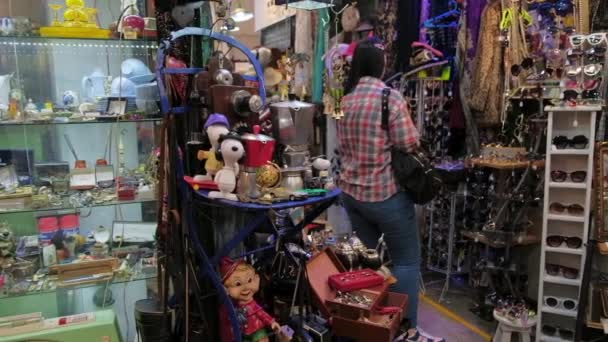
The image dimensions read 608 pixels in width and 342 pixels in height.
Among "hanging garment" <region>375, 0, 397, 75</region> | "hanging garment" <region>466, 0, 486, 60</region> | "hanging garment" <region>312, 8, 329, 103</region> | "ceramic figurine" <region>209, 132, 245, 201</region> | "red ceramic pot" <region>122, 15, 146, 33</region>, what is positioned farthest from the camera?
"hanging garment" <region>312, 8, 329, 103</region>

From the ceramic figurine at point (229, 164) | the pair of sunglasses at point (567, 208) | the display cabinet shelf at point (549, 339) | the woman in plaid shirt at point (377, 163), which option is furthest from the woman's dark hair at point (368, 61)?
the display cabinet shelf at point (549, 339)

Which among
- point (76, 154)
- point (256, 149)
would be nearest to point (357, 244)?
point (256, 149)

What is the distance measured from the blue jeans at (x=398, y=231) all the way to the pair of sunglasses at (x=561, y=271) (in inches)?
33.1

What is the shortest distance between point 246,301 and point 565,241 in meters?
1.85

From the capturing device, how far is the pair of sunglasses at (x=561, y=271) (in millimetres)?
2543

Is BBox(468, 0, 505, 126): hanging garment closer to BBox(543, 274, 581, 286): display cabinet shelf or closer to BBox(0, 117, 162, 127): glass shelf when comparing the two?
BBox(543, 274, 581, 286): display cabinet shelf

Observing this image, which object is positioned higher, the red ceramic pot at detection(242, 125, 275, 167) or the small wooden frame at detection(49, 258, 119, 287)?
the red ceramic pot at detection(242, 125, 275, 167)

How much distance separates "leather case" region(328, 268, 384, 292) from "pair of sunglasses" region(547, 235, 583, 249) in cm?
114

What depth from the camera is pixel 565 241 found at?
101 inches

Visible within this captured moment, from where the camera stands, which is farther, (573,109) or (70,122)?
(573,109)

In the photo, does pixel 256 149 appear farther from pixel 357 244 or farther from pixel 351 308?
pixel 357 244

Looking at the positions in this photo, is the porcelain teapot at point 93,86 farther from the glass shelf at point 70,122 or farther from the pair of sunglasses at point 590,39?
the pair of sunglasses at point 590,39

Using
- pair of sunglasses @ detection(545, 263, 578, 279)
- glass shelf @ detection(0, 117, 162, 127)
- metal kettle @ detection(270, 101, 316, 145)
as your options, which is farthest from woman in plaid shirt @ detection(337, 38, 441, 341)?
glass shelf @ detection(0, 117, 162, 127)

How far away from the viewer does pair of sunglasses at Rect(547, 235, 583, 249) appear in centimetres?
252
